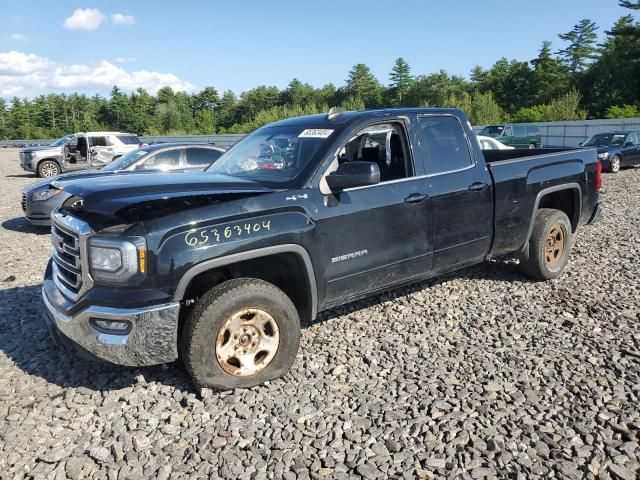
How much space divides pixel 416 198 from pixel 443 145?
75cm

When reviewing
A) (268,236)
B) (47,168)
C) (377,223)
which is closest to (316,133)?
(377,223)

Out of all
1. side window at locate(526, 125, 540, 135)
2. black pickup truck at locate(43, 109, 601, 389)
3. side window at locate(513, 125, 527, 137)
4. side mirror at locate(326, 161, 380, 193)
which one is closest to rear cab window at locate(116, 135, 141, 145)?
black pickup truck at locate(43, 109, 601, 389)

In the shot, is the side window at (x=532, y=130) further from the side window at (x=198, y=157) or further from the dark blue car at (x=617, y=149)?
the side window at (x=198, y=157)

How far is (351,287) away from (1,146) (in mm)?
74001

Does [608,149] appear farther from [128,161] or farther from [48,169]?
[48,169]

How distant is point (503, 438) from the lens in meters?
3.06

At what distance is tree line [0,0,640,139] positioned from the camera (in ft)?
185

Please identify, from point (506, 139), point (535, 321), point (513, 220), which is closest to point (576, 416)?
point (535, 321)

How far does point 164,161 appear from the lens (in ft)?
34.8

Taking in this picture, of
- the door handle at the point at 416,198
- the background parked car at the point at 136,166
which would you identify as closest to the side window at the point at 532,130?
the background parked car at the point at 136,166

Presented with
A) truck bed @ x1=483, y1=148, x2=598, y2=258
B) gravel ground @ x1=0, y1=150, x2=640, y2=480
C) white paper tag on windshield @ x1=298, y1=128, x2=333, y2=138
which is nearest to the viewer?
gravel ground @ x1=0, y1=150, x2=640, y2=480

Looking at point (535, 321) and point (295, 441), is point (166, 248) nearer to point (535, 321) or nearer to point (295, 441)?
point (295, 441)

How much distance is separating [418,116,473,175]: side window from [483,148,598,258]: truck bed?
1.36ft

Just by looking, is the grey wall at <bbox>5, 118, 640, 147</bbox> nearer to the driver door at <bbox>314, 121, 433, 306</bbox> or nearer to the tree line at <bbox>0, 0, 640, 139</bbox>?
the tree line at <bbox>0, 0, 640, 139</bbox>
